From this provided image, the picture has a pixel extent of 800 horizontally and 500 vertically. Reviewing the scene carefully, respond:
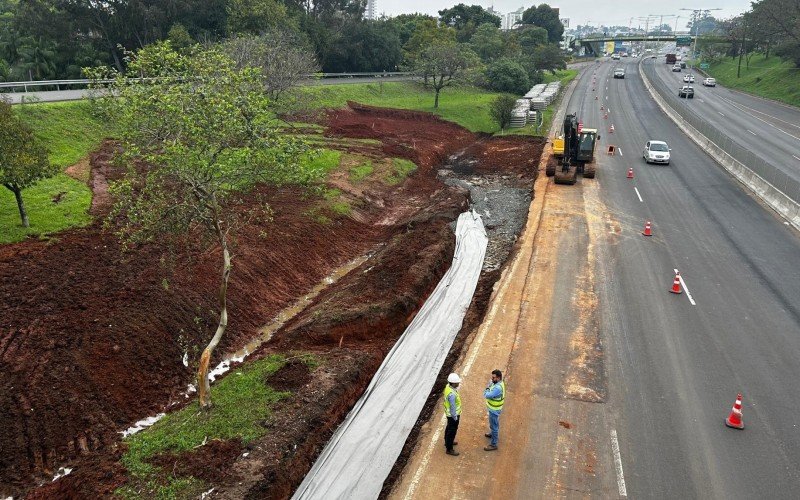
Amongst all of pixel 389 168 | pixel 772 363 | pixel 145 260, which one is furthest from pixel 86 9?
pixel 772 363

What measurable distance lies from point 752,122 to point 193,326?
55.3 m

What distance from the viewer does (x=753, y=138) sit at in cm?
4541

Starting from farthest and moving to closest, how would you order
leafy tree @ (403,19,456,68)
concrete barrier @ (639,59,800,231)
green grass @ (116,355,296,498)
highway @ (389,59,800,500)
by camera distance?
leafy tree @ (403,19,456,68), concrete barrier @ (639,59,800,231), highway @ (389,59,800,500), green grass @ (116,355,296,498)

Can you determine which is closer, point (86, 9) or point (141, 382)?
point (141, 382)

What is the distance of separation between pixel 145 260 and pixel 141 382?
580 centimetres

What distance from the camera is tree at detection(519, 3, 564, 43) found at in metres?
142

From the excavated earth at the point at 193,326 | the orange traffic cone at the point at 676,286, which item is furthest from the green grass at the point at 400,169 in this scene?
the orange traffic cone at the point at 676,286

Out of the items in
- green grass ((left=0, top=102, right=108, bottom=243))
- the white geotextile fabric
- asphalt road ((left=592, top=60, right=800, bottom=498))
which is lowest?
the white geotextile fabric

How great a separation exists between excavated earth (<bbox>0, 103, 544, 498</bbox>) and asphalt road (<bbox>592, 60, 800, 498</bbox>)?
15.3 ft

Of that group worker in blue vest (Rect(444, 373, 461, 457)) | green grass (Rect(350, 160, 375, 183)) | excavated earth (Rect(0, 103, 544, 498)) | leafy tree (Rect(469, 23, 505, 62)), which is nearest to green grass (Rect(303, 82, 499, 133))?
green grass (Rect(350, 160, 375, 183))

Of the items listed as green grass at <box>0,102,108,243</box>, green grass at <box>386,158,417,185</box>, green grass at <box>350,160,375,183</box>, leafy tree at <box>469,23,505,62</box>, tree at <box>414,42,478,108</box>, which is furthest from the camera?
leafy tree at <box>469,23,505,62</box>

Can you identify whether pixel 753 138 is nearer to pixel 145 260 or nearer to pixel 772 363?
pixel 772 363

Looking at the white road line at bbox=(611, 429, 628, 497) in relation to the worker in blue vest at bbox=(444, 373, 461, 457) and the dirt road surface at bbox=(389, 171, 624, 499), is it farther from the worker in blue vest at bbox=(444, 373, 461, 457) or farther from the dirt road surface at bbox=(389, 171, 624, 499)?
the worker in blue vest at bbox=(444, 373, 461, 457)

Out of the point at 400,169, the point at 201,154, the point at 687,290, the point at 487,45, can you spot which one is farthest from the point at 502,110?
the point at 487,45
